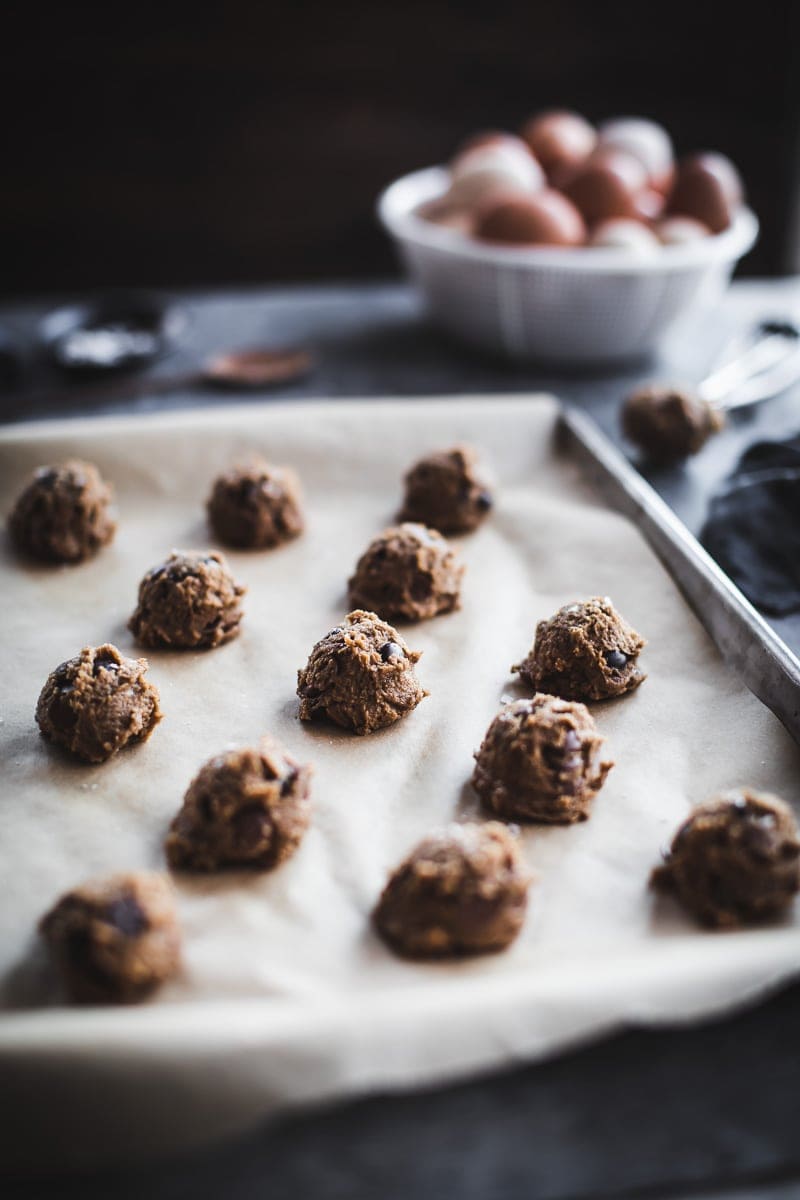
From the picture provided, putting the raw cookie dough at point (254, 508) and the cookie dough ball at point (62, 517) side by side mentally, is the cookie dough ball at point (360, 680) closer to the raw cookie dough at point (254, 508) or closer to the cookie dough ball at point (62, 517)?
the raw cookie dough at point (254, 508)

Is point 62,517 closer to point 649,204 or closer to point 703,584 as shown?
point 703,584

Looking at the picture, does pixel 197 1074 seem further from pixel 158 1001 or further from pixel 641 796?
pixel 641 796

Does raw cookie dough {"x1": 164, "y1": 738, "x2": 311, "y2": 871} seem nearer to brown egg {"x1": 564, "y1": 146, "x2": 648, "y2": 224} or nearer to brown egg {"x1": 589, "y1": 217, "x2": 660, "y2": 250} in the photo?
brown egg {"x1": 589, "y1": 217, "x2": 660, "y2": 250}

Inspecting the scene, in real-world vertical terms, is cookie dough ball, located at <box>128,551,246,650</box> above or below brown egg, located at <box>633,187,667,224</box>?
below

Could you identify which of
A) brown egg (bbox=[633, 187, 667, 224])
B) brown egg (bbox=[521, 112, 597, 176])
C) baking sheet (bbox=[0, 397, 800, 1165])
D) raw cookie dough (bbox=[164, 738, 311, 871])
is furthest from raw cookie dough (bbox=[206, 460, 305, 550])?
brown egg (bbox=[521, 112, 597, 176])

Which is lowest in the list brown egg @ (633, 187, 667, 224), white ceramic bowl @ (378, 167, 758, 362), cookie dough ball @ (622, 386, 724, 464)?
cookie dough ball @ (622, 386, 724, 464)

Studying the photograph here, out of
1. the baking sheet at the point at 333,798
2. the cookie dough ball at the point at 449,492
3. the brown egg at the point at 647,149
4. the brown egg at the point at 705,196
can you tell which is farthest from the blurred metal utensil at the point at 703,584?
the brown egg at the point at 647,149
